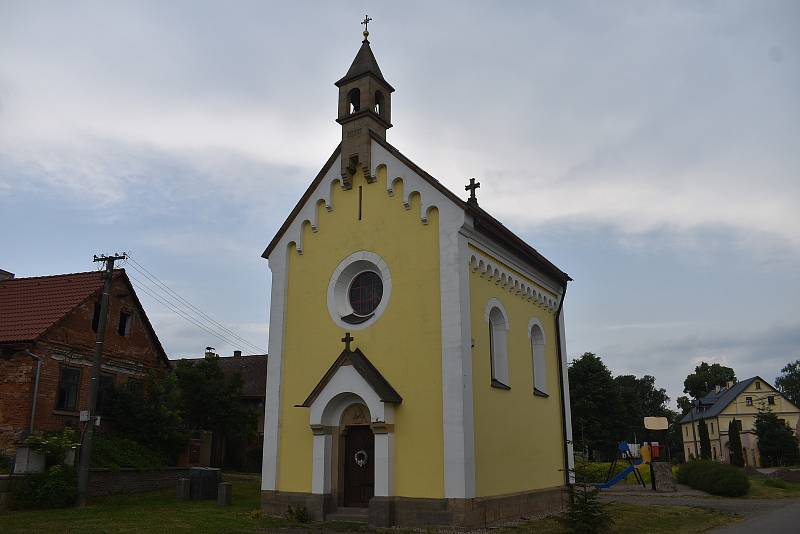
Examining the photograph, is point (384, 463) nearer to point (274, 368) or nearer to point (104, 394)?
point (274, 368)

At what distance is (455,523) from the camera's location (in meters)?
13.8

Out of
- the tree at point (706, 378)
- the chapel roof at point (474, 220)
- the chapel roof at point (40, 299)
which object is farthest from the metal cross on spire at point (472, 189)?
the tree at point (706, 378)

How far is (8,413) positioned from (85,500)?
5678 mm

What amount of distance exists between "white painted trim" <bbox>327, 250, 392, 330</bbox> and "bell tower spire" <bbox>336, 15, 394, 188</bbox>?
7.56ft

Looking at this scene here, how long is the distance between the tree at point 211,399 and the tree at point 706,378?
3270 inches

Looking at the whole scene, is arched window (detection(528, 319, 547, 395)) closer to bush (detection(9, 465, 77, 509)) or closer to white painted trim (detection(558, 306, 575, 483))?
white painted trim (detection(558, 306, 575, 483))

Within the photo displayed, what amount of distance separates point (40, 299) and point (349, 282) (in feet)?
51.2

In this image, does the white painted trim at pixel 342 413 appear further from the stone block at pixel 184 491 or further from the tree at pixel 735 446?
the tree at pixel 735 446

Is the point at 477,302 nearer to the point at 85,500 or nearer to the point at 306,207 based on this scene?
the point at 306,207

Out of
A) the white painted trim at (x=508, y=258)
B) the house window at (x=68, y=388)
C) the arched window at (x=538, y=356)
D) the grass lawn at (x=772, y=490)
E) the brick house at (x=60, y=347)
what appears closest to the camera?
the white painted trim at (x=508, y=258)

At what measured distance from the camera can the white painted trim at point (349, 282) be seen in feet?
54.2

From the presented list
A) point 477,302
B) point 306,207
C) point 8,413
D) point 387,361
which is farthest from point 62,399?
point 477,302

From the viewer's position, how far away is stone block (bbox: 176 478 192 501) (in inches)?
827

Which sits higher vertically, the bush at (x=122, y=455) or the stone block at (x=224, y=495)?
the bush at (x=122, y=455)
